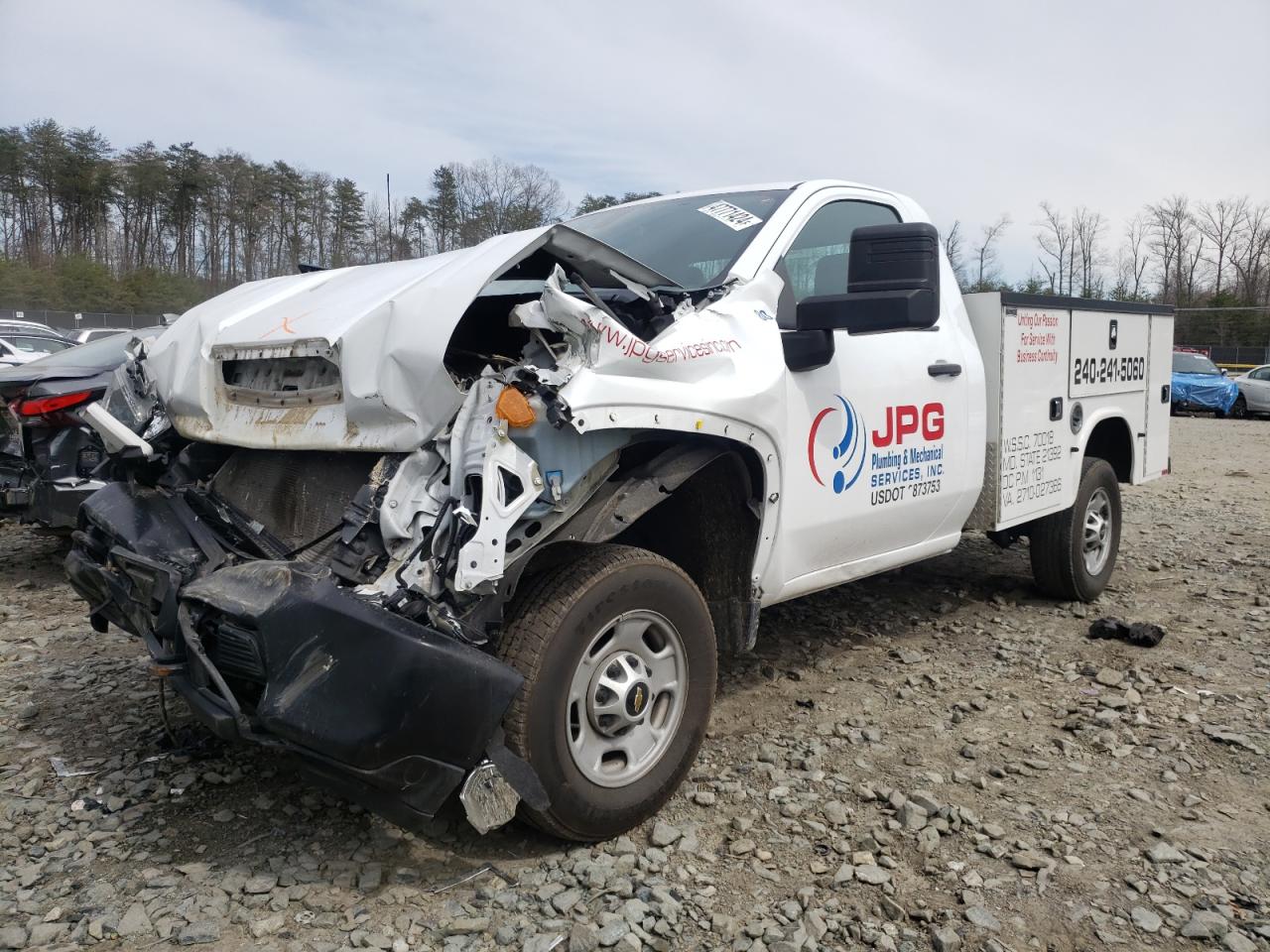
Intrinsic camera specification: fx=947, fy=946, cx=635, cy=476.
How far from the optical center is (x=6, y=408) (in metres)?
5.73

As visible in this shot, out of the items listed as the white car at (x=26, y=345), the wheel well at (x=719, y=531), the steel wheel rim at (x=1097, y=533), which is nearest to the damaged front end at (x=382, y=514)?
the wheel well at (x=719, y=531)

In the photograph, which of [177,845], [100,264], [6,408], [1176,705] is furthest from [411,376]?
[100,264]

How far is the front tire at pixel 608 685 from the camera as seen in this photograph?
8.31 feet

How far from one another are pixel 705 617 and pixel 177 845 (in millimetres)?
1715

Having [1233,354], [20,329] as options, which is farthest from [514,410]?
[1233,354]

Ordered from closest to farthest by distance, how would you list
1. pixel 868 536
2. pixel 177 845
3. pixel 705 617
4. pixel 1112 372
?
pixel 177 845
pixel 705 617
pixel 868 536
pixel 1112 372

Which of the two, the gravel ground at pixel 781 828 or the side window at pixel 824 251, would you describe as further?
the side window at pixel 824 251

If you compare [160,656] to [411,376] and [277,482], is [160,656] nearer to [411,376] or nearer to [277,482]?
[277,482]

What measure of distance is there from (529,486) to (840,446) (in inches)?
59.1

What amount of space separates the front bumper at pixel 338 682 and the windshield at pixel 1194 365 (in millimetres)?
24744

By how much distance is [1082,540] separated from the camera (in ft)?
17.6

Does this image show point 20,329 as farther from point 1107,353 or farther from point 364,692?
point 364,692

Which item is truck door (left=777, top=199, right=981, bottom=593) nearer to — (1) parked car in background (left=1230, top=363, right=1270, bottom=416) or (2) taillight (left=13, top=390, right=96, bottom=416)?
(2) taillight (left=13, top=390, right=96, bottom=416)

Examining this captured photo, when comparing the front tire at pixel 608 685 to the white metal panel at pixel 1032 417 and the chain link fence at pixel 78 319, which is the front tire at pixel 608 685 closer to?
the white metal panel at pixel 1032 417
